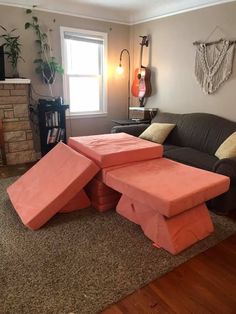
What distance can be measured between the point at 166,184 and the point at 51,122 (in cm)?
255

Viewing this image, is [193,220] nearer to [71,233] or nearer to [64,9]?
[71,233]

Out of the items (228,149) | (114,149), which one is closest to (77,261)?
(114,149)

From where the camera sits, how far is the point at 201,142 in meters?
3.31

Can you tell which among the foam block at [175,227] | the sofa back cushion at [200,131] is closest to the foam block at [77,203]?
the foam block at [175,227]

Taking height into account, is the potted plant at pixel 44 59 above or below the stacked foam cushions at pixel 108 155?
above

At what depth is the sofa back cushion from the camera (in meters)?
3.15

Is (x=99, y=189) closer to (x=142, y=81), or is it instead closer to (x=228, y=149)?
(x=228, y=149)

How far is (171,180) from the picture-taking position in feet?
6.68

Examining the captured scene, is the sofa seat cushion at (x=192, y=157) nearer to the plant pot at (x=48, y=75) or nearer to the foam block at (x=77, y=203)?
the foam block at (x=77, y=203)

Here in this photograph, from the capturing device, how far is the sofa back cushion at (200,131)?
10.3ft

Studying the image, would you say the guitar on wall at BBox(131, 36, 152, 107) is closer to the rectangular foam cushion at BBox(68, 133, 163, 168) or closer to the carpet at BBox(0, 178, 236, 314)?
the rectangular foam cushion at BBox(68, 133, 163, 168)

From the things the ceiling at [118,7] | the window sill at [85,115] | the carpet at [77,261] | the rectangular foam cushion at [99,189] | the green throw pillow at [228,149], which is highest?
the ceiling at [118,7]

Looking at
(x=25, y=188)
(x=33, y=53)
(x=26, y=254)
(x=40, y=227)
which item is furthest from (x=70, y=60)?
(x=26, y=254)

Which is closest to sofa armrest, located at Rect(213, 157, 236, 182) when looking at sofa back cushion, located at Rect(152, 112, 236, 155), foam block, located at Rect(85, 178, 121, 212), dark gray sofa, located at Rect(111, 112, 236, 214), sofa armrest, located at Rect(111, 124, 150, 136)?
dark gray sofa, located at Rect(111, 112, 236, 214)
